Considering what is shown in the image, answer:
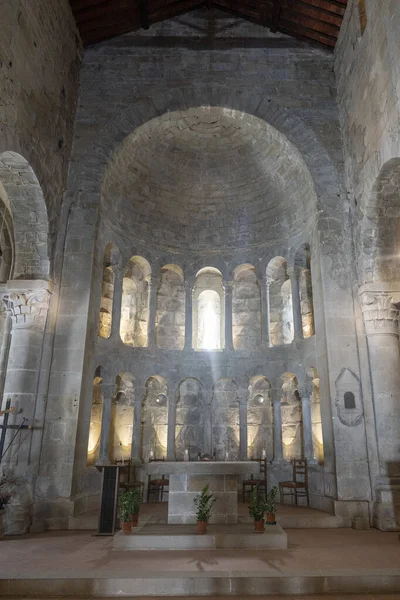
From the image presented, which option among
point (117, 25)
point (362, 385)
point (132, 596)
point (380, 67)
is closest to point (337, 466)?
point (362, 385)

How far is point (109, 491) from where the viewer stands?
8086 millimetres

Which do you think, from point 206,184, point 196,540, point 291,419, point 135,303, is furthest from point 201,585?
point 206,184

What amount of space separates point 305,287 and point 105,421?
22.2 feet

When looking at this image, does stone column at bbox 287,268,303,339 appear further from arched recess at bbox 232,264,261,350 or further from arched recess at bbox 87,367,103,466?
arched recess at bbox 87,367,103,466

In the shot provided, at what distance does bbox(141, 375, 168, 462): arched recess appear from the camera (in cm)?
1281

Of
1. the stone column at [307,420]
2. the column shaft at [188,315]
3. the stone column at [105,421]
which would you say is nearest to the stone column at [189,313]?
the column shaft at [188,315]

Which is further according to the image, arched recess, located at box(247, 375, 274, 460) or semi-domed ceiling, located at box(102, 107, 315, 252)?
arched recess, located at box(247, 375, 274, 460)

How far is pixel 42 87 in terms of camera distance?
9805mm

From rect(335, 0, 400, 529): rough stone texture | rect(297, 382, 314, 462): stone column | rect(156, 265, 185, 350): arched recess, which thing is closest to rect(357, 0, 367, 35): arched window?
rect(335, 0, 400, 529): rough stone texture

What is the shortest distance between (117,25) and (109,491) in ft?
39.8

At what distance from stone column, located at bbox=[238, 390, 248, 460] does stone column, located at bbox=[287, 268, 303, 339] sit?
229 cm

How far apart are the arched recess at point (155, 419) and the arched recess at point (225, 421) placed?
1457 millimetres

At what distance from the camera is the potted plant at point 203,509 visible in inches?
281

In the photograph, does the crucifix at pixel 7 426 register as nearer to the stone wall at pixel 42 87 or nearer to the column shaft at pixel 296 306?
the stone wall at pixel 42 87
